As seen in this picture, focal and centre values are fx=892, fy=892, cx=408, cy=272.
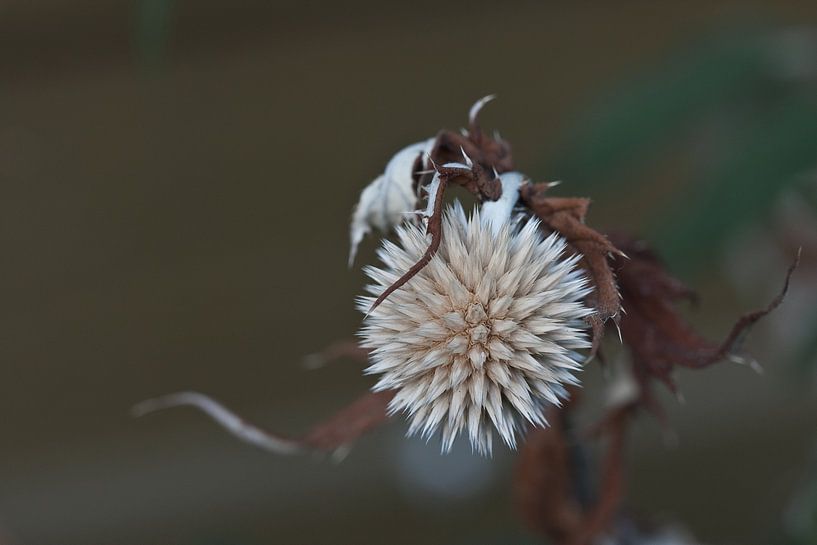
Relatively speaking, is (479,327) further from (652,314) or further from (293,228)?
(293,228)

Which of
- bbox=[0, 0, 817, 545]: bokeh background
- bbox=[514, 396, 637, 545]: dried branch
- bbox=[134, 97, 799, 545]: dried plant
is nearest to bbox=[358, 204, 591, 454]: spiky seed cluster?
bbox=[134, 97, 799, 545]: dried plant

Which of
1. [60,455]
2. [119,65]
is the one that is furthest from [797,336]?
[60,455]

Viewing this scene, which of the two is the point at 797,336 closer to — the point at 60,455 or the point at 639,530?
the point at 639,530

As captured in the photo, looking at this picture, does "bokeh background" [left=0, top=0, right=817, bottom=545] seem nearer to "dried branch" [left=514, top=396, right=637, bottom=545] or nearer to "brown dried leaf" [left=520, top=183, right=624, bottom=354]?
"dried branch" [left=514, top=396, right=637, bottom=545]

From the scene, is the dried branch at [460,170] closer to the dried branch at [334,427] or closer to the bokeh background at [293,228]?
the dried branch at [334,427]

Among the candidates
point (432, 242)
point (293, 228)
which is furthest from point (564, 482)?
point (293, 228)
